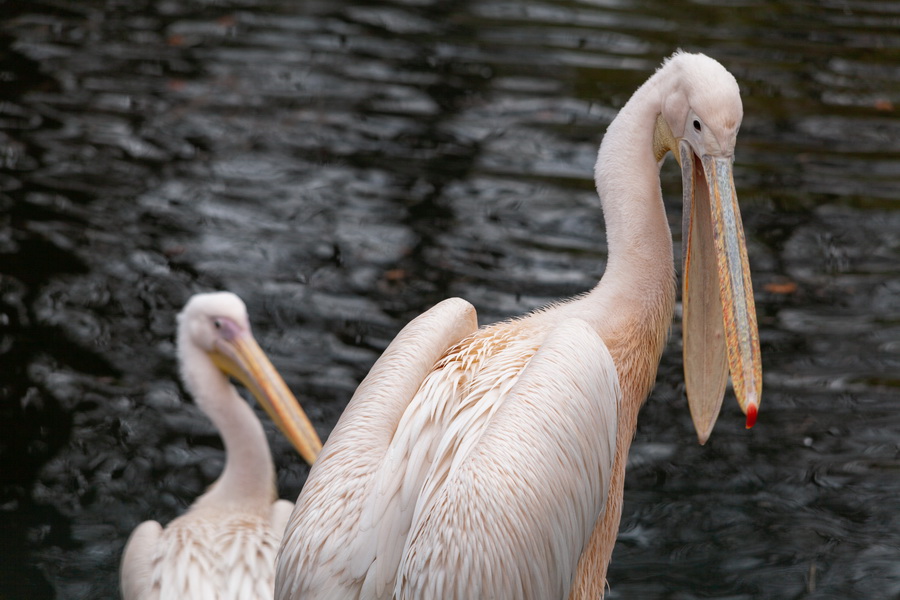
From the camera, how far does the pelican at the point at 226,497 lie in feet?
11.9

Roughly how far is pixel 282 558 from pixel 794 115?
5.37 meters

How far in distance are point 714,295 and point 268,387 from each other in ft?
5.99

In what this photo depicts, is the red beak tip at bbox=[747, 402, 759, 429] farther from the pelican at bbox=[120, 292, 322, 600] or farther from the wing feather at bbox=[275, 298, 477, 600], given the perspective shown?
the pelican at bbox=[120, 292, 322, 600]

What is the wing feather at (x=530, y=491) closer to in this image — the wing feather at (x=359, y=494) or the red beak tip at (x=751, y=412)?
the wing feather at (x=359, y=494)

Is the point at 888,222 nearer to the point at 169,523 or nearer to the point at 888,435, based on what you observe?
the point at 888,435

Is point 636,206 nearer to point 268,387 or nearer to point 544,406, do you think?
point 544,406

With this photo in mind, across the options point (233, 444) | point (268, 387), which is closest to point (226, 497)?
point (233, 444)

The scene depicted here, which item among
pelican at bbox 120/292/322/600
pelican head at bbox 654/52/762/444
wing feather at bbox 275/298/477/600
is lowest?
pelican at bbox 120/292/322/600

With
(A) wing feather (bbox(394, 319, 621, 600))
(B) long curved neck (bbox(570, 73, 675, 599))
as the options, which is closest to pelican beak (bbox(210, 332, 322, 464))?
(B) long curved neck (bbox(570, 73, 675, 599))

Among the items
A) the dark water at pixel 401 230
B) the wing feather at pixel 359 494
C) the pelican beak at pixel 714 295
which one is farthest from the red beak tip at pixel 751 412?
the dark water at pixel 401 230

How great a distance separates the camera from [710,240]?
3.07 meters

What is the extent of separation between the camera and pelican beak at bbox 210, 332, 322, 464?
421cm

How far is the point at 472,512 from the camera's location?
8.05 feet

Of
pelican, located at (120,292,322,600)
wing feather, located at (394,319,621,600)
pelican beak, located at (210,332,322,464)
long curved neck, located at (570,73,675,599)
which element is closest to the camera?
wing feather, located at (394,319,621,600)
